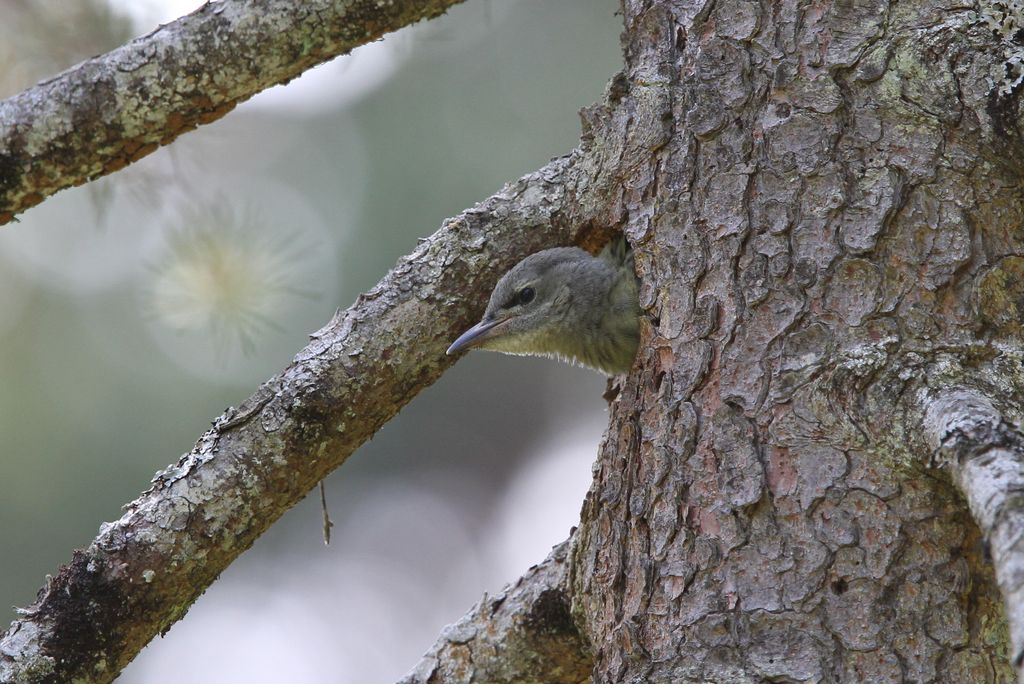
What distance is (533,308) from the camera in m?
3.37

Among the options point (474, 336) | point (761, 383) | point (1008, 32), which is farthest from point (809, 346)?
point (474, 336)

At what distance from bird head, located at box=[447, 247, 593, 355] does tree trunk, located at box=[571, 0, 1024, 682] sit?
530 mm

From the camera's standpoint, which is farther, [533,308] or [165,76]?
[533,308]

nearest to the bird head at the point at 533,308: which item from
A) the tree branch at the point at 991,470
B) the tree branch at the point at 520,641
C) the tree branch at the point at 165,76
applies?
the tree branch at the point at 520,641

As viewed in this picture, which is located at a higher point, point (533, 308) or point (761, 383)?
point (533, 308)

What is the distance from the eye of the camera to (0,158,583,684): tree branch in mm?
2580

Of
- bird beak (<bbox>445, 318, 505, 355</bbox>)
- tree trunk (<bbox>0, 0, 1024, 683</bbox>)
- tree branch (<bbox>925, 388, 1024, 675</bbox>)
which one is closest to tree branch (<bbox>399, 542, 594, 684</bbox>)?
tree trunk (<bbox>0, 0, 1024, 683</bbox>)

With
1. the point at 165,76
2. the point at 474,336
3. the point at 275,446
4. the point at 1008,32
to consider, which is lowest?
the point at 1008,32

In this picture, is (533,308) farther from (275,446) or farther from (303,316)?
(303,316)

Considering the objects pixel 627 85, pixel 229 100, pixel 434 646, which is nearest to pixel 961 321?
pixel 627 85

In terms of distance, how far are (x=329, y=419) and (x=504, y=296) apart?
644 millimetres

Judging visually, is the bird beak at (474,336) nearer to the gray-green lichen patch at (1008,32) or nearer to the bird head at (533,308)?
the bird head at (533,308)

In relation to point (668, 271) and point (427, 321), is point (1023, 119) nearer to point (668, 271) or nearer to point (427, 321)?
point (668, 271)

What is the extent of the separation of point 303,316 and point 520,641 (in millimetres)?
3343
